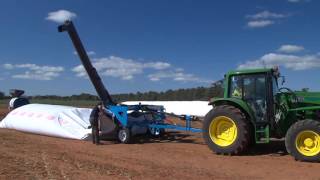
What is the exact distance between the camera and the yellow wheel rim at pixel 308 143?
11359mm

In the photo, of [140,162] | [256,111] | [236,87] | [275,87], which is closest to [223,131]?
[256,111]

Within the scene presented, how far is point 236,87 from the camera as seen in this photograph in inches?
517

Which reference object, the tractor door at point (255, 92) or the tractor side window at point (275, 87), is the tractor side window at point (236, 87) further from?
the tractor side window at point (275, 87)

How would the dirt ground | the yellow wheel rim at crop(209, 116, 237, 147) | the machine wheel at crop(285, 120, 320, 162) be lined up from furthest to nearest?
the yellow wheel rim at crop(209, 116, 237, 147)
the machine wheel at crop(285, 120, 320, 162)
the dirt ground

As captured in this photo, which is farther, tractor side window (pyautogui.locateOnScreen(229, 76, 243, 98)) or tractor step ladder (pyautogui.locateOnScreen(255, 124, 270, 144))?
tractor side window (pyautogui.locateOnScreen(229, 76, 243, 98))

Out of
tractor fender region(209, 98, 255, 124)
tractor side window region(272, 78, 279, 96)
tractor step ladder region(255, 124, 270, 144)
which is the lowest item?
tractor step ladder region(255, 124, 270, 144)

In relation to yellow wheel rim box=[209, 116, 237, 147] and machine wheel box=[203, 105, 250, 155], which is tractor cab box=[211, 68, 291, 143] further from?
yellow wheel rim box=[209, 116, 237, 147]

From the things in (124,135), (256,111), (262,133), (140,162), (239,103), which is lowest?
(140,162)

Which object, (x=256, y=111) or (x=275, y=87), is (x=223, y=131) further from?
(x=275, y=87)

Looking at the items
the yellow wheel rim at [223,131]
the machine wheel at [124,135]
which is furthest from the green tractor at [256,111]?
the machine wheel at [124,135]

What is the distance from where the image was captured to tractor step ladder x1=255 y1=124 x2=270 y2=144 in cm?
1245

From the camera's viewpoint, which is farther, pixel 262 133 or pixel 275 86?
pixel 275 86

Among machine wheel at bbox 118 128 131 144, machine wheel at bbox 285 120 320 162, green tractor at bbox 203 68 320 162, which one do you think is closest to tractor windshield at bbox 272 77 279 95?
green tractor at bbox 203 68 320 162

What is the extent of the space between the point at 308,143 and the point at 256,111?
67.1 inches
